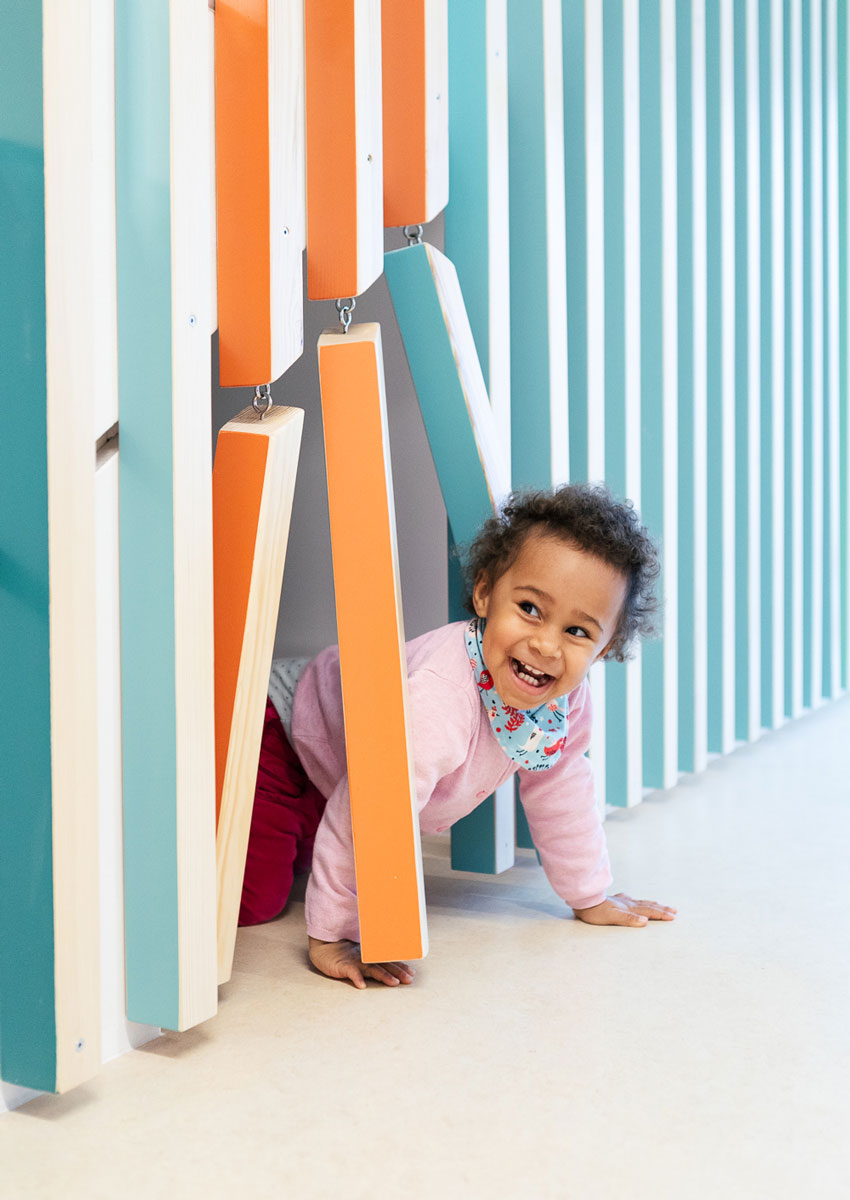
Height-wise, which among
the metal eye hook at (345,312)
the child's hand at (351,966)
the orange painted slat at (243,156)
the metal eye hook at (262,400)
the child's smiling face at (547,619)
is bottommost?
the child's hand at (351,966)

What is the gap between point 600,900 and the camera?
1224 millimetres

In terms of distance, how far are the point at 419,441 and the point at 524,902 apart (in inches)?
29.3

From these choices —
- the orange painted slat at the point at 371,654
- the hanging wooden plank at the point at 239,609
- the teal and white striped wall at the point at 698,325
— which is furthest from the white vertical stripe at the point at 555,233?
the hanging wooden plank at the point at 239,609

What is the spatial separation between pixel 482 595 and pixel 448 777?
7.6 inches

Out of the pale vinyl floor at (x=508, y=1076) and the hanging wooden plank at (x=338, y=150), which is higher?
the hanging wooden plank at (x=338, y=150)

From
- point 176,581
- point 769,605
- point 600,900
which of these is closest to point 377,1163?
point 176,581

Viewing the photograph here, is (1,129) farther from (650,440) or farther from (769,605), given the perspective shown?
(769,605)

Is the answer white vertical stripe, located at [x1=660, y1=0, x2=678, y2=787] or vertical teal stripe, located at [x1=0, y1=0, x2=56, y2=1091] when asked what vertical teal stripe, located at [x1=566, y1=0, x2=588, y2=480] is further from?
vertical teal stripe, located at [x1=0, y1=0, x2=56, y2=1091]

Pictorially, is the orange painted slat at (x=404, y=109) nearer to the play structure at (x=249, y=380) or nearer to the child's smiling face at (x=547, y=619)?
the play structure at (x=249, y=380)

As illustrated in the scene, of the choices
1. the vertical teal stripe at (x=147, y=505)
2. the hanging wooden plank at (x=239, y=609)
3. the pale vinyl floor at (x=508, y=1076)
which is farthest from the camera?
the hanging wooden plank at (x=239, y=609)

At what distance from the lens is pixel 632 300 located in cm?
161

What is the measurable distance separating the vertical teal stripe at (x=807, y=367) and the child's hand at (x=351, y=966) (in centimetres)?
160

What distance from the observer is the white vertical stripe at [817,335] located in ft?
7.57

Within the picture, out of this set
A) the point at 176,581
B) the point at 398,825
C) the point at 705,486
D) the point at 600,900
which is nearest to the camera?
the point at 176,581
